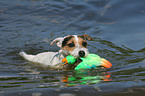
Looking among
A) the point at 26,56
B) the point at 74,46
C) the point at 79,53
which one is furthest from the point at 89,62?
the point at 26,56

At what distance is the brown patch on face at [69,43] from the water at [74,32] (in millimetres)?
716

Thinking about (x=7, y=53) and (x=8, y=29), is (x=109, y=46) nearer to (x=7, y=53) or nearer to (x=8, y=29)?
(x=7, y=53)

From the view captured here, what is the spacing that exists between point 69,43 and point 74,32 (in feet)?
13.1

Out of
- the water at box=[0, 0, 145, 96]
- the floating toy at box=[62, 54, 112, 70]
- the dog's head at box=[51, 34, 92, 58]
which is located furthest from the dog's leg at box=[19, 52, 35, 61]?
the floating toy at box=[62, 54, 112, 70]

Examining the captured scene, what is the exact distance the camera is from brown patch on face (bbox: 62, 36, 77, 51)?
17.7 ft

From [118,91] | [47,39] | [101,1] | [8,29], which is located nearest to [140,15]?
[101,1]

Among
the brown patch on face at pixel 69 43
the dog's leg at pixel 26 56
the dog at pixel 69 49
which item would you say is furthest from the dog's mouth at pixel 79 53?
the dog's leg at pixel 26 56

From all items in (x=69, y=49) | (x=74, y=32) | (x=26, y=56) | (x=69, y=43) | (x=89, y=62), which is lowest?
(x=89, y=62)

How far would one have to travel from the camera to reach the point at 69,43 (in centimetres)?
544

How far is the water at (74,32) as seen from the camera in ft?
15.3

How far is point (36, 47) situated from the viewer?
8.14 meters

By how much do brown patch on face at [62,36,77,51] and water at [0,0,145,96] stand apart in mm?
716

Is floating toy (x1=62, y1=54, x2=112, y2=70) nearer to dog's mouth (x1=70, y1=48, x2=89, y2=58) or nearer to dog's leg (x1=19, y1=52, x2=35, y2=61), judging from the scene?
dog's mouth (x1=70, y1=48, x2=89, y2=58)

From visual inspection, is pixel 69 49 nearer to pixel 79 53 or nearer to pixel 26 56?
pixel 79 53
